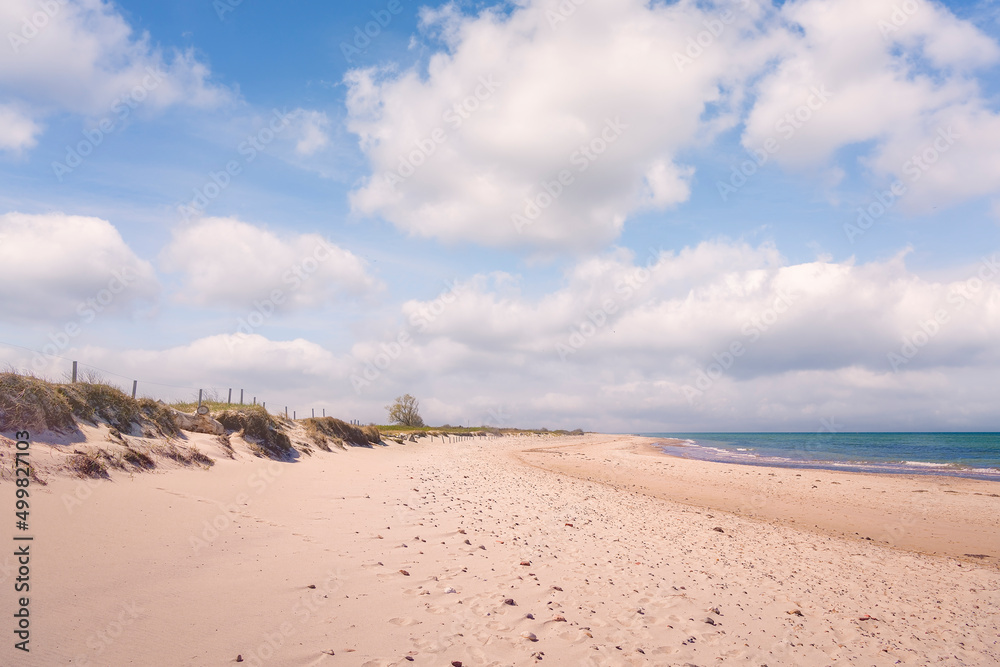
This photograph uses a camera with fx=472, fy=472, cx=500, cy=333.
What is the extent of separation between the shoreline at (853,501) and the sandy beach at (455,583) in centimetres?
38

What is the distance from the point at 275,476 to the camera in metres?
13.9

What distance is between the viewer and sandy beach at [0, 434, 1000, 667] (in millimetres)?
4742

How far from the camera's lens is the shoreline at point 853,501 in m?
13.0

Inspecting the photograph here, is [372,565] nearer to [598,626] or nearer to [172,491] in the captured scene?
[598,626]

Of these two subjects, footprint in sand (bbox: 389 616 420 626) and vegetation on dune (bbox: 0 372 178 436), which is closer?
footprint in sand (bbox: 389 616 420 626)

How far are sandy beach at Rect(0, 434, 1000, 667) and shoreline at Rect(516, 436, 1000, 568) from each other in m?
0.38

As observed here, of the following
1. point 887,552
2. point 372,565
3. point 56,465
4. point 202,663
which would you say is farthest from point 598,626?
point 887,552

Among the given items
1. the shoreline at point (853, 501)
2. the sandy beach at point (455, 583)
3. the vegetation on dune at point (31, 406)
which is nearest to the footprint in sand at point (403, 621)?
the sandy beach at point (455, 583)

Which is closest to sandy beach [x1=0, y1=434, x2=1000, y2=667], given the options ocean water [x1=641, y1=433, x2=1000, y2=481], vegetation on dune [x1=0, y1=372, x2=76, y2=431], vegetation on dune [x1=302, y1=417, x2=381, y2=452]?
vegetation on dune [x1=0, y1=372, x2=76, y2=431]

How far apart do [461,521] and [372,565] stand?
11.1ft

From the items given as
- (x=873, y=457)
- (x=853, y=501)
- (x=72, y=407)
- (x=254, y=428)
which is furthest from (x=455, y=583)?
(x=873, y=457)

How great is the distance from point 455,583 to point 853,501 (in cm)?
1868

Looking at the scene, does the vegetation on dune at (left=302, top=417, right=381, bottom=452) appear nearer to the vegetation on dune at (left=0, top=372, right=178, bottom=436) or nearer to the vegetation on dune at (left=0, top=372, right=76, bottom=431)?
the vegetation on dune at (left=0, top=372, right=178, bottom=436)

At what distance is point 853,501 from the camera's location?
18281mm
